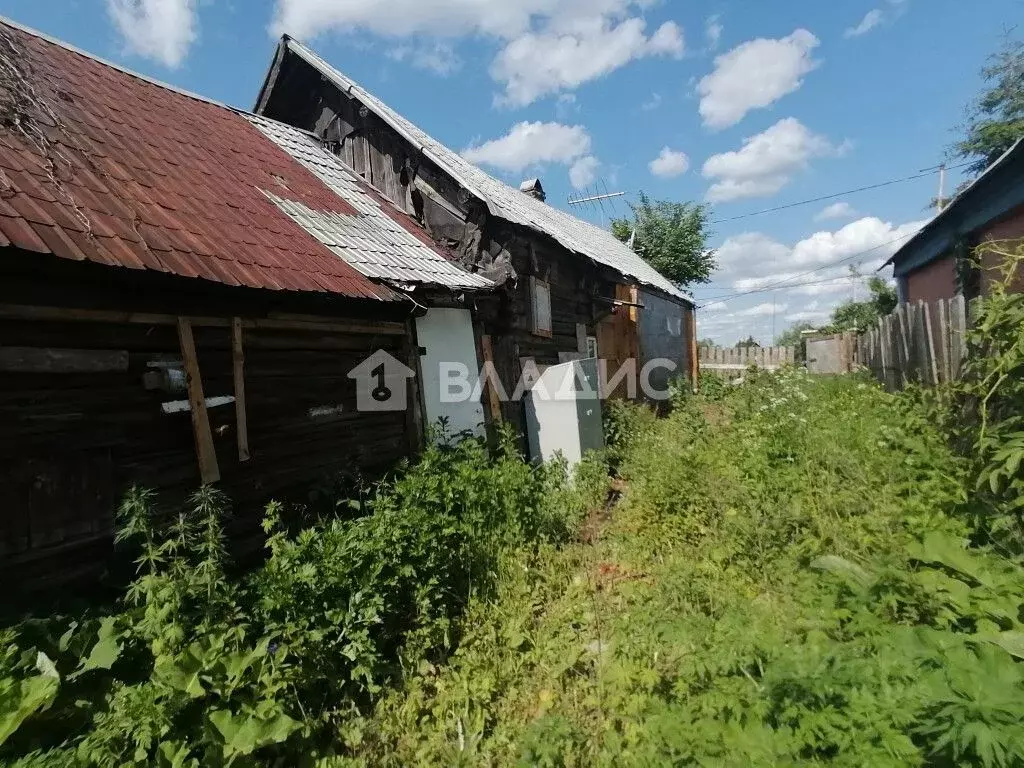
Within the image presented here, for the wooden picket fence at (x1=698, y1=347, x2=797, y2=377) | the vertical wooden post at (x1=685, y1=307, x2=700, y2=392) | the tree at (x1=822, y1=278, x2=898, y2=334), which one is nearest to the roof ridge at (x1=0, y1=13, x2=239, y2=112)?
the vertical wooden post at (x1=685, y1=307, x2=700, y2=392)

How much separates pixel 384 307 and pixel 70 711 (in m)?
4.14

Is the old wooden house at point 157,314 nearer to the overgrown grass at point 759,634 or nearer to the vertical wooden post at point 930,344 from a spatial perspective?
the overgrown grass at point 759,634

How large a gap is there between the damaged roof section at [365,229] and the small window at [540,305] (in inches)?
52.2

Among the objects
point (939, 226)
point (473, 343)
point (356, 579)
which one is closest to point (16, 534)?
point (356, 579)

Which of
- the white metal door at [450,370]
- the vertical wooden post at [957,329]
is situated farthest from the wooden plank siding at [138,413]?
the vertical wooden post at [957,329]

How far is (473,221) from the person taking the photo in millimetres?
7961

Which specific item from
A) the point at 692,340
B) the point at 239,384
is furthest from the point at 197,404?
the point at 692,340

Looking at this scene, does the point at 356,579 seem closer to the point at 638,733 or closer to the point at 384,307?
the point at 638,733

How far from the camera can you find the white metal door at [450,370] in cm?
645

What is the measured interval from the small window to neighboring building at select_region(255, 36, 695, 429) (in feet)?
0.06

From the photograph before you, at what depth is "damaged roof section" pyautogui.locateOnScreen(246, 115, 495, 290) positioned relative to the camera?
19.6 feet

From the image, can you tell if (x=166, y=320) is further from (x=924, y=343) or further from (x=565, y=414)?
(x=924, y=343)

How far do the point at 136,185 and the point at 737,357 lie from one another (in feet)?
68.7

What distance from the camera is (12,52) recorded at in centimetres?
522
